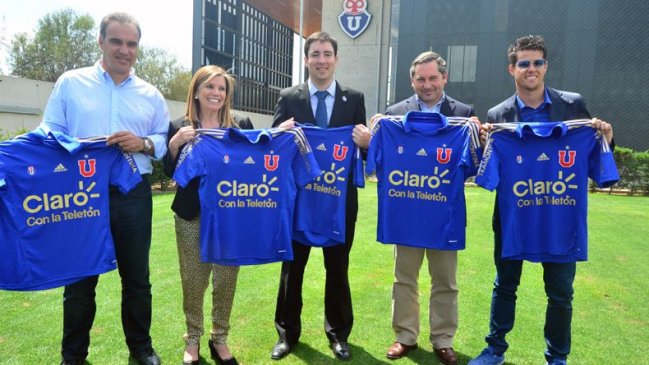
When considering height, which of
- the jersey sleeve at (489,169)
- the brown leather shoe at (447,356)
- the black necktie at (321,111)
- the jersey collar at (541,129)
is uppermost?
the black necktie at (321,111)

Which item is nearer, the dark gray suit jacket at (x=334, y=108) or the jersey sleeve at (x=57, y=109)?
the jersey sleeve at (x=57, y=109)

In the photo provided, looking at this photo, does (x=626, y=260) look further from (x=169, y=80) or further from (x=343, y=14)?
(x=169, y=80)

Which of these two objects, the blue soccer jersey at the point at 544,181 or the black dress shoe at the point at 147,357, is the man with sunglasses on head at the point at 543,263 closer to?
the blue soccer jersey at the point at 544,181

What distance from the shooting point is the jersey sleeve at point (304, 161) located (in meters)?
3.74

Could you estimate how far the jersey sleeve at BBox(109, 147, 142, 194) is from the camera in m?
3.46

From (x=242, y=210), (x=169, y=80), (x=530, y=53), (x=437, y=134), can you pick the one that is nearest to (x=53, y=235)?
(x=242, y=210)

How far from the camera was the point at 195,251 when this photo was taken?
11.9 feet

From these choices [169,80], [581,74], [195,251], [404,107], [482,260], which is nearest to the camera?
[195,251]

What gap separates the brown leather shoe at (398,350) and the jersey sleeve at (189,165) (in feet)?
7.07

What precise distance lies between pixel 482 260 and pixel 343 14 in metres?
24.0

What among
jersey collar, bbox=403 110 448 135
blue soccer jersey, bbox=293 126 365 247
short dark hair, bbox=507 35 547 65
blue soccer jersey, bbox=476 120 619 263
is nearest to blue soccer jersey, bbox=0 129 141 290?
blue soccer jersey, bbox=293 126 365 247

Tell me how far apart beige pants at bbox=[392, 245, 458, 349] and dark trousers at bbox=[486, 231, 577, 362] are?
0.34 meters

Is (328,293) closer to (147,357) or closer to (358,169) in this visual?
(358,169)

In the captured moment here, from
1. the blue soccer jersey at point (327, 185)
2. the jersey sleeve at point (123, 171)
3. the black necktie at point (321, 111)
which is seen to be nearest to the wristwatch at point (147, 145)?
the jersey sleeve at point (123, 171)
